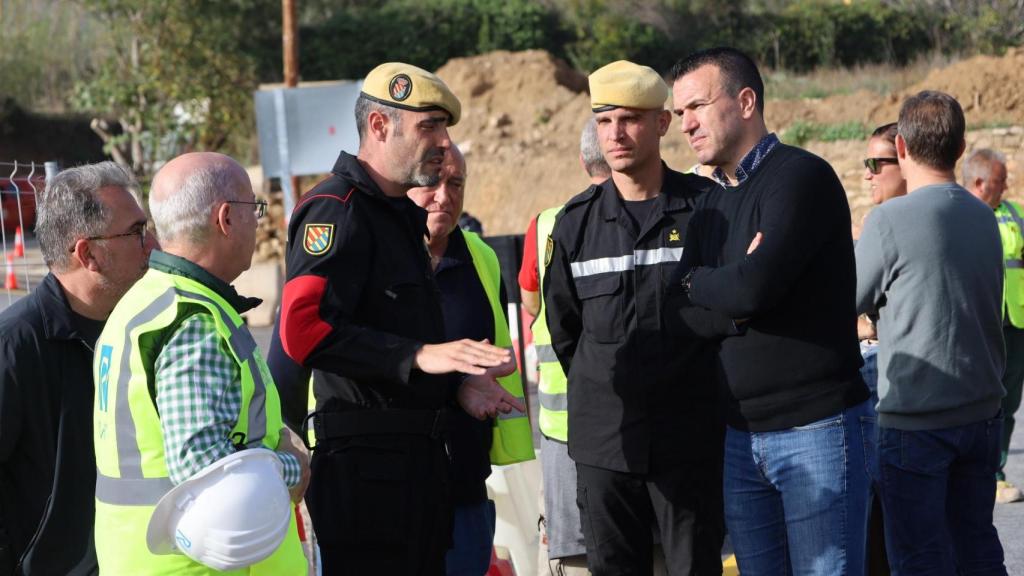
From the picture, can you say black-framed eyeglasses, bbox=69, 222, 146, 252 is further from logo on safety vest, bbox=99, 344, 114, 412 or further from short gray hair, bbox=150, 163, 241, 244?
logo on safety vest, bbox=99, 344, 114, 412

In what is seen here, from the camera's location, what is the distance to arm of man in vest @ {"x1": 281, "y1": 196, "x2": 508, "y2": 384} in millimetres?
3293

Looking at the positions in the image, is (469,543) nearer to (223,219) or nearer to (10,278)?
(223,219)

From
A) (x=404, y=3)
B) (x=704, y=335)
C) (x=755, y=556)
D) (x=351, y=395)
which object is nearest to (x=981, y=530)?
(x=755, y=556)

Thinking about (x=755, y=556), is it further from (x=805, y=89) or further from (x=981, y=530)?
(x=805, y=89)

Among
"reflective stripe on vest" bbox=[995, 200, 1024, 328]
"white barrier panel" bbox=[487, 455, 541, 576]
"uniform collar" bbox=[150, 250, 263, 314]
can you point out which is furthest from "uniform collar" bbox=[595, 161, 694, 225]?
"reflective stripe on vest" bbox=[995, 200, 1024, 328]

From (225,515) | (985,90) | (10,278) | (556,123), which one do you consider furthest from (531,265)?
(556,123)

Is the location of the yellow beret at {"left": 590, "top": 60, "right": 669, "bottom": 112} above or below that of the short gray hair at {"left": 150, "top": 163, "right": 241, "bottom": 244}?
above

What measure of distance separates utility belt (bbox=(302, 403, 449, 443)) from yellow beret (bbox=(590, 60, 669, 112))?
149 centimetres

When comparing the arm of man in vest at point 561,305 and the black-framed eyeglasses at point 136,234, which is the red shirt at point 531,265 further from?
the black-framed eyeglasses at point 136,234

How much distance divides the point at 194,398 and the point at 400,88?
140 cm

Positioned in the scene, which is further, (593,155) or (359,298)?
(593,155)

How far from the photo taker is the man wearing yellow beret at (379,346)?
336cm

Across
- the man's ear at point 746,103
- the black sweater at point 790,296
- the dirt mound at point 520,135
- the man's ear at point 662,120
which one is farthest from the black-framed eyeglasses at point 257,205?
the dirt mound at point 520,135

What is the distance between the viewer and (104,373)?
108 inches
